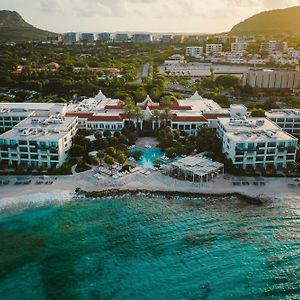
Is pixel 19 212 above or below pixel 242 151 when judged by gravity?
below

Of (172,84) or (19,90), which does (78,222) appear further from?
(172,84)

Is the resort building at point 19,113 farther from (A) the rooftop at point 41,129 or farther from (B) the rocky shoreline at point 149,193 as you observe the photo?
A: (B) the rocky shoreline at point 149,193

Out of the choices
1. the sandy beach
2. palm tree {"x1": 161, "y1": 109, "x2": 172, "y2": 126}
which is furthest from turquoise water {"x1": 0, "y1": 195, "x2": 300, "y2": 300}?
palm tree {"x1": 161, "y1": 109, "x2": 172, "y2": 126}

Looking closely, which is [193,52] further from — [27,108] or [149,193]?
[149,193]

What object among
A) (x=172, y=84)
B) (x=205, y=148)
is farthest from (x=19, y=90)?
(x=205, y=148)

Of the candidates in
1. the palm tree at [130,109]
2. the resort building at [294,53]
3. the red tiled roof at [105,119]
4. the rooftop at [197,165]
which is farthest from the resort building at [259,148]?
the resort building at [294,53]

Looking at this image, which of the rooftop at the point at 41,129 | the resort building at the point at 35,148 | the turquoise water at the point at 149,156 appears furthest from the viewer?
the turquoise water at the point at 149,156
